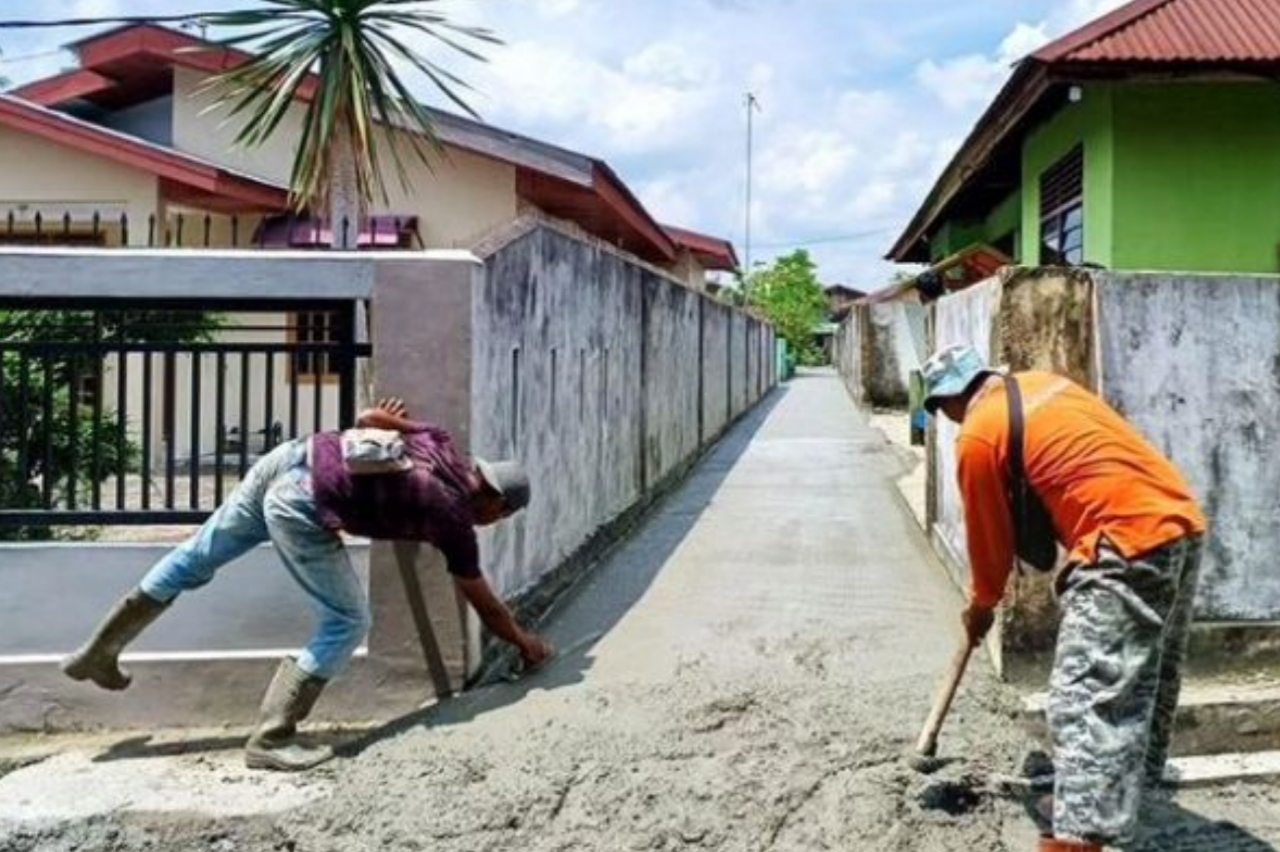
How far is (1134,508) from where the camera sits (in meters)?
3.51

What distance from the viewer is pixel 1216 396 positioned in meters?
5.07

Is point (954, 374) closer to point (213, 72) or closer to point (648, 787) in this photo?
point (648, 787)

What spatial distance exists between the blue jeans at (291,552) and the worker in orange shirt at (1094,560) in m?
2.28

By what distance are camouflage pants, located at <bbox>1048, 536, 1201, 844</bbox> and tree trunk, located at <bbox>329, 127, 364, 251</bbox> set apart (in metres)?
9.19

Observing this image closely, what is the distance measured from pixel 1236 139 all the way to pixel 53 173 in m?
11.1

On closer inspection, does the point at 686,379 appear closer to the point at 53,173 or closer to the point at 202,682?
the point at 53,173

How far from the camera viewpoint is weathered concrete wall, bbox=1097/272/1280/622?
5.01 metres

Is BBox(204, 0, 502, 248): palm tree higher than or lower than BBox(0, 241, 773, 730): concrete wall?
higher

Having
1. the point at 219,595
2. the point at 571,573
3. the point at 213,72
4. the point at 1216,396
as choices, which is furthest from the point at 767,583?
the point at 213,72

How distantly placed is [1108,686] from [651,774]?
1.56m

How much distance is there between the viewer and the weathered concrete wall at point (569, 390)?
18.5ft

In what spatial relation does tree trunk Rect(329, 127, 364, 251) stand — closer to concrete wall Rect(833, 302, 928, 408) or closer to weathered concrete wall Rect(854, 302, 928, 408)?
concrete wall Rect(833, 302, 928, 408)

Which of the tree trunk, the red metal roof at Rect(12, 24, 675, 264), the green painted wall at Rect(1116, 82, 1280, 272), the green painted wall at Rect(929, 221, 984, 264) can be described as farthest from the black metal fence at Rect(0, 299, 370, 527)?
the green painted wall at Rect(929, 221, 984, 264)

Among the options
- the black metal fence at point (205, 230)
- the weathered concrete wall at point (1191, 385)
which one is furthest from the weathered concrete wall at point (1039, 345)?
the black metal fence at point (205, 230)
